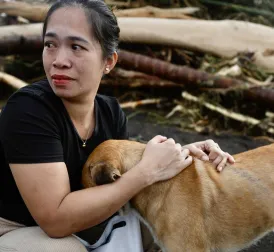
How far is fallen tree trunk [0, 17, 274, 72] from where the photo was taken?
22.2 feet

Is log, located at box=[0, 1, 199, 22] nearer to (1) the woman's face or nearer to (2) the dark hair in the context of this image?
(2) the dark hair

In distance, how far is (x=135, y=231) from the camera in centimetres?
303

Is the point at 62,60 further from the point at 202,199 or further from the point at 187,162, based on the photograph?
the point at 202,199

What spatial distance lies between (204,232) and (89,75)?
1183mm

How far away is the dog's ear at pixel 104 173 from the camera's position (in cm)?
260

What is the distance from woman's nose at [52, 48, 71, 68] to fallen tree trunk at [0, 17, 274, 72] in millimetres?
4332

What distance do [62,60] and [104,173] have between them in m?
0.68

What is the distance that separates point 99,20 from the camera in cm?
270

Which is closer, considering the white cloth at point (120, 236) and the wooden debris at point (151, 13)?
the white cloth at point (120, 236)

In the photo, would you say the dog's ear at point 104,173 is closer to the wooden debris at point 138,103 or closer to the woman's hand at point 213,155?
the woman's hand at point 213,155

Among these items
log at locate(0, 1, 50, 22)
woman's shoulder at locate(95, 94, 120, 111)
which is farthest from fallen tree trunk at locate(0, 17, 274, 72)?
woman's shoulder at locate(95, 94, 120, 111)

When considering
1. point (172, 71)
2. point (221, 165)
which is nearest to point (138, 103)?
point (172, 71)

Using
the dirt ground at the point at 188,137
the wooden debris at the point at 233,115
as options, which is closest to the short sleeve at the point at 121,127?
the dirt ground at the point at 188,137

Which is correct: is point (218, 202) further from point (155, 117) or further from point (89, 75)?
point (155, 117)
